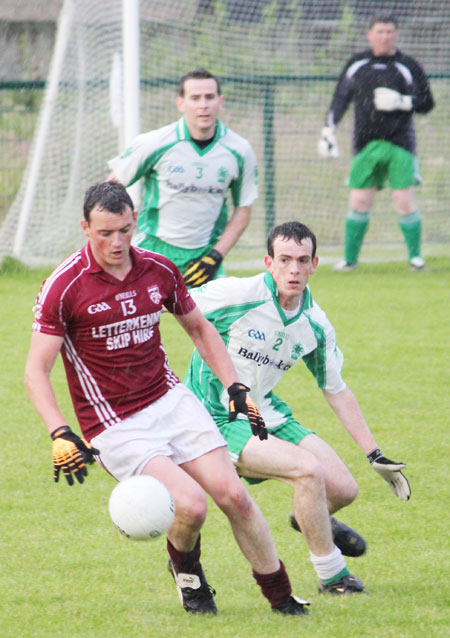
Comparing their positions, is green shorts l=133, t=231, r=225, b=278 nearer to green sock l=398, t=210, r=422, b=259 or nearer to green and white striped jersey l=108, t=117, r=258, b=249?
green and white striped jersey l=108, t=117, r=258, b=249

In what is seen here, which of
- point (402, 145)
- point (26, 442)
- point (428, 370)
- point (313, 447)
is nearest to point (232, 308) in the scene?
point (313, 447)

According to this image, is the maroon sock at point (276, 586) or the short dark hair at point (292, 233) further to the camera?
the short dark hair at point (292, 233)

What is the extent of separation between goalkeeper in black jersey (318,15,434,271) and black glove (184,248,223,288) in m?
5.21

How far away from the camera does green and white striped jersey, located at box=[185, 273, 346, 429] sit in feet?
15.6

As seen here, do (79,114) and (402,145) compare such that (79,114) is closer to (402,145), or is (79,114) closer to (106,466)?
(402,145)

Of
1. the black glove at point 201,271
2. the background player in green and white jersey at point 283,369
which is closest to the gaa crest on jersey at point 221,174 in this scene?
the black glove at point 201,271

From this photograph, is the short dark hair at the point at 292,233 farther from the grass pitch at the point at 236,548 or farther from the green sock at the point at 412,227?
the green sock at the point at 412,227

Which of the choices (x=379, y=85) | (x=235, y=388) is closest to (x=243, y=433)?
(x=235, y=388)

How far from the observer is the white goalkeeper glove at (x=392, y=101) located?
11.9 m

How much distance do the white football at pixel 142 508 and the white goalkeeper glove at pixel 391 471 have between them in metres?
1.07

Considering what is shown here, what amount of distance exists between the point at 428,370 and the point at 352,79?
15.8ft

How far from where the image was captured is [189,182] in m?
7.63

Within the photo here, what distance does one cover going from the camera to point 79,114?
1248 centimetres

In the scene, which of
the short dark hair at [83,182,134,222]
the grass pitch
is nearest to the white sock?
the grass pitch
